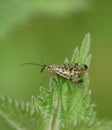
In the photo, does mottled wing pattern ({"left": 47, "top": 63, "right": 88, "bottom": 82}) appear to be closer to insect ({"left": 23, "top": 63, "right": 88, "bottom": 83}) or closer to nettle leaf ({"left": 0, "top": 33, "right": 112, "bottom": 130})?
insect ({"left": 23, "top": 63, "right": 88, "bottom": 83})

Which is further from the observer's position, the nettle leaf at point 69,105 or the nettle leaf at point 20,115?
the nettle leaf at point 69,105

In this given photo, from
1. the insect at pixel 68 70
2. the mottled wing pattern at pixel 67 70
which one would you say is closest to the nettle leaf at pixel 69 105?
the insect at pixel 68 70

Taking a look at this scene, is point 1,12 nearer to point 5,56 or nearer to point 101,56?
point 5,56

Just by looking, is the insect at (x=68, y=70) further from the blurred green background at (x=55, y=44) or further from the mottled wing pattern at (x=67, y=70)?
the blurred green background at (x=55, y=44)

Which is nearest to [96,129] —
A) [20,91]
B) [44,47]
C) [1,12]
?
[1,12]

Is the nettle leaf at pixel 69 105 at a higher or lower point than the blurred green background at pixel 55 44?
lower

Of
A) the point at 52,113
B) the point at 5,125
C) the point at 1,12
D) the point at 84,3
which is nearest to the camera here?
the point at 5,125

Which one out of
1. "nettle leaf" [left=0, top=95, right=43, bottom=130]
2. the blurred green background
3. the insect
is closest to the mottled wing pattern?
the insect

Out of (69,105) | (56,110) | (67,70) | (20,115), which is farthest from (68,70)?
(20,115)
